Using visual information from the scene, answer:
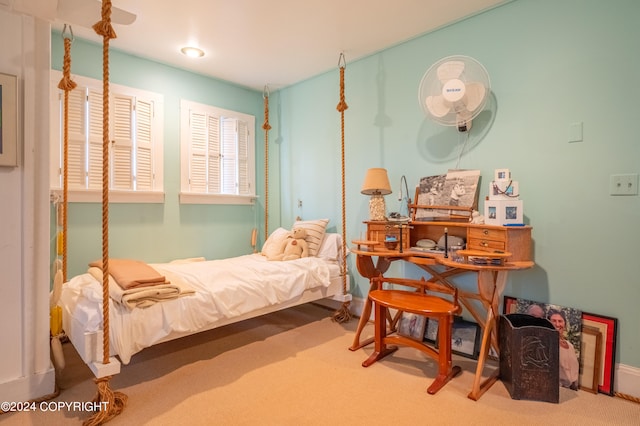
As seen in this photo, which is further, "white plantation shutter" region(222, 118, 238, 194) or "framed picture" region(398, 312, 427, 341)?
"white plantation shutter" region(222, 118, 238, 194)

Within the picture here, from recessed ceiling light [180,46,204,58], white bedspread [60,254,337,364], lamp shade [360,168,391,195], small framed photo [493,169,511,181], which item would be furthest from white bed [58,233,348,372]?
recessed ceiling light [180,46,204,58]

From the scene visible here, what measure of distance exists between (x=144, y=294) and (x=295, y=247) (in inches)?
60.1

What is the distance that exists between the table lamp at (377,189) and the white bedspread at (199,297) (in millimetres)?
727

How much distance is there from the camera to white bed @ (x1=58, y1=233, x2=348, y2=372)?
191 cm

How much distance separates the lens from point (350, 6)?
2523mm

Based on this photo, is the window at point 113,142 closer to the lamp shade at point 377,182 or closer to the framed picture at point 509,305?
the lamp shade at point 377,182

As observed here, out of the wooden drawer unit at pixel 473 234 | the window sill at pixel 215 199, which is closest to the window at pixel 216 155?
the window sill at pixel 215 199

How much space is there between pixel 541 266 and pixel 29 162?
3241 mm

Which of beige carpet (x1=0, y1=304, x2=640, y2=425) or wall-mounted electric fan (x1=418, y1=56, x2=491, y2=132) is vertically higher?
wall-mounted electric fan (x1=418, y1=56, x2=491, y2=132)

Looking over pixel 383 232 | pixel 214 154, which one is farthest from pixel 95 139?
pixel 383 232

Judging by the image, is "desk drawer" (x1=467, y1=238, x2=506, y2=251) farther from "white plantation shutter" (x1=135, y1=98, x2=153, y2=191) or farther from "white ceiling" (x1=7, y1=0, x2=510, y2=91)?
"white plantation shutter" (x1=135, y1=98, x2=153, y2=191)

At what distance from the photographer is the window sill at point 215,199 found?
3664mm

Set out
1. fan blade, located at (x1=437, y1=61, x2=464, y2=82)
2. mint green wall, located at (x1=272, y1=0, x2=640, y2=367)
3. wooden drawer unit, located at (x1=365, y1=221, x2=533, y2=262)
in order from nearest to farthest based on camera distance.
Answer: mint green wall, located at (x1=272, y1=0, x2=640, y2=367), wooden drawer unit, located at (x1=365, y1=221, x2=533, y2=262), fan blade, located at (x1=437, y1=61, x2=464, y2=82)

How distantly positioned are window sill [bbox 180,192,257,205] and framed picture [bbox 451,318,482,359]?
2711 millimetres
